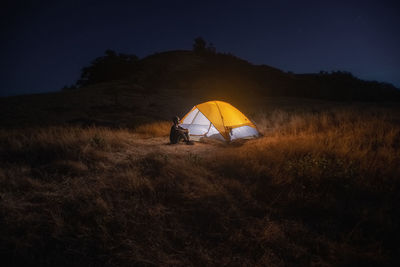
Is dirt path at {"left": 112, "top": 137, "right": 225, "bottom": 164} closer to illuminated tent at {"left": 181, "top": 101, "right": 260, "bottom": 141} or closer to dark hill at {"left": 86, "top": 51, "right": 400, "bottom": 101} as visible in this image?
illuminated tent at {"left": 181, "top": 101, "right": 260, "bottom": 141}

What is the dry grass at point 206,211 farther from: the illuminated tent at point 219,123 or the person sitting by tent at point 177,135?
the illuminated tent at point 219,123

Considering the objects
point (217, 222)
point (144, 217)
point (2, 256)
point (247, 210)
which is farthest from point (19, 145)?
point (247, 210)

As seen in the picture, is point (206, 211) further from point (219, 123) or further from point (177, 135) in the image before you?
point (219, 123)

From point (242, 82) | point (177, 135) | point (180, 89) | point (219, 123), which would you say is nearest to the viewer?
point (177, 135)

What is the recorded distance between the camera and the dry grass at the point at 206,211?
2600mm

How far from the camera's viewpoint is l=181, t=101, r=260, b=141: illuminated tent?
8.86 metres

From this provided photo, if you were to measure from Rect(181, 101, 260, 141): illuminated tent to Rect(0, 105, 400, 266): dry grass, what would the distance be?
334 cm

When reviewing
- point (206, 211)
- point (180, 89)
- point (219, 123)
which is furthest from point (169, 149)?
point (180, 89)

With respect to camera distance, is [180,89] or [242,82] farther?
[242,82]

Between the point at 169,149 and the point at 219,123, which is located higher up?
the point at 219,123

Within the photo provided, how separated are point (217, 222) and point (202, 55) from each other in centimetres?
6146

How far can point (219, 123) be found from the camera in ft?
29.3

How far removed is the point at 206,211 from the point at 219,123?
5910 mm

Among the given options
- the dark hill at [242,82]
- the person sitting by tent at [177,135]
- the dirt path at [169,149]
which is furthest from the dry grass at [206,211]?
the dark hill at [242,82]
